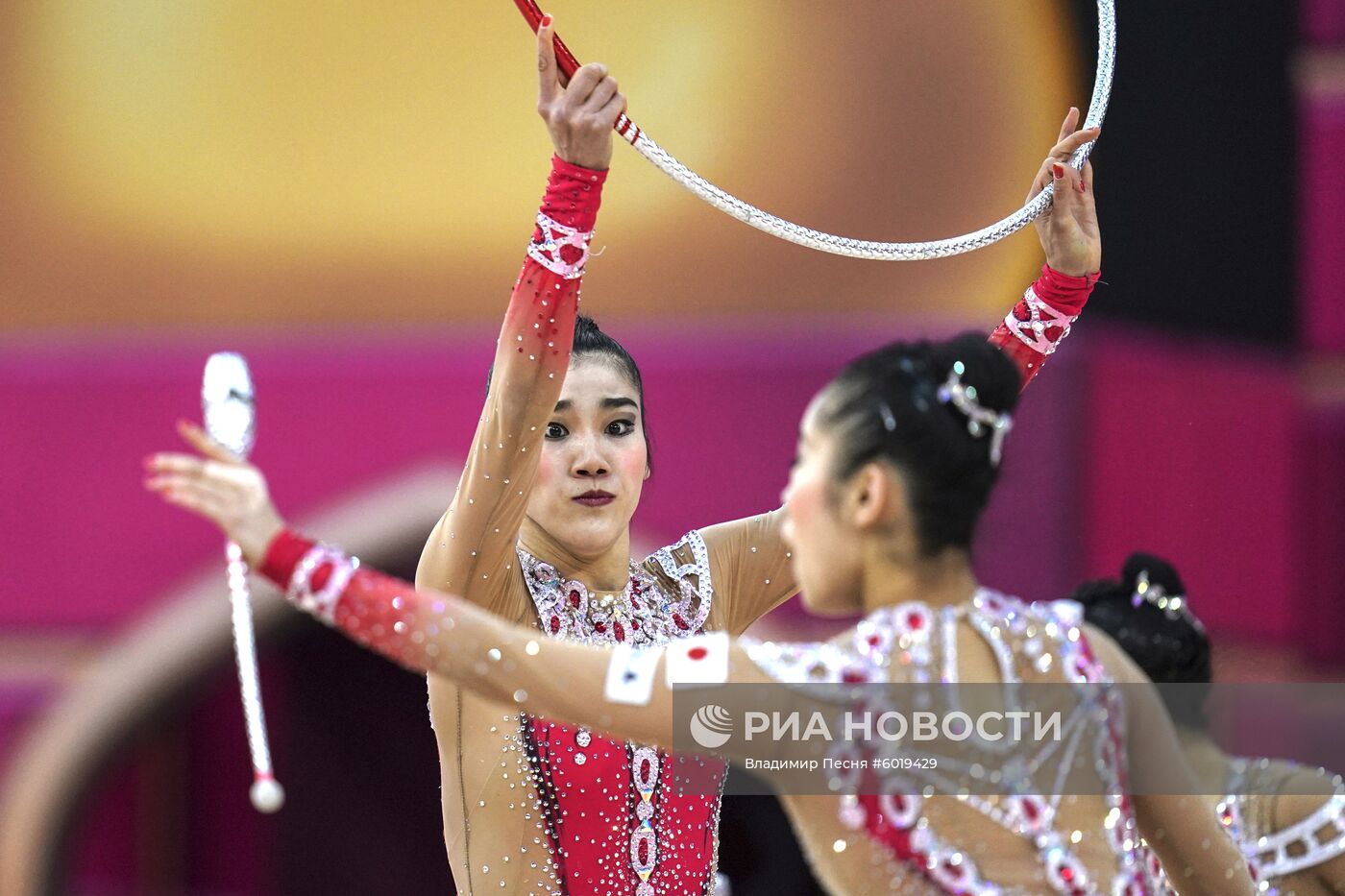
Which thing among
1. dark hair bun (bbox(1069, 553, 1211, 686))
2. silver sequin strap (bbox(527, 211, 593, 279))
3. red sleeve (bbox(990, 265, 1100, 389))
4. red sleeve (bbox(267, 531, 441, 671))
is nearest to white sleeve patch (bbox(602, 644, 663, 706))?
red sleeve (bbox(267, 531, 441, 671))

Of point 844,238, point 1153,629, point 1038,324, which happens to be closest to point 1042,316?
point 1038,324

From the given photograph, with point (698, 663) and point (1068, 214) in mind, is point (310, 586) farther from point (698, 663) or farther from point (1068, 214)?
point (1068, 214)

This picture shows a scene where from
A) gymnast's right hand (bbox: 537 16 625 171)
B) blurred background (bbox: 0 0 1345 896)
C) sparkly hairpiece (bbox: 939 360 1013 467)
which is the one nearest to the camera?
sparkly hairpiece (bbox: 939 360 1013 467)

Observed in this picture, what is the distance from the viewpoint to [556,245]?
2072mm

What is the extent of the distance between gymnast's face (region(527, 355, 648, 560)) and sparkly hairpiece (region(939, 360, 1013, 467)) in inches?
25.1

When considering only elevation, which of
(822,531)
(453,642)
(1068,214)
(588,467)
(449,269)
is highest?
(449,269)

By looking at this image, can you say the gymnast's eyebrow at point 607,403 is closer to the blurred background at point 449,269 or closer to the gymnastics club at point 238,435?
the gymnastics club at point 238,435

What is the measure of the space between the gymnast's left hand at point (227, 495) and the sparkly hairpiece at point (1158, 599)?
1.28 m

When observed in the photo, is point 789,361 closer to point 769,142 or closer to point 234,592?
point 769,142

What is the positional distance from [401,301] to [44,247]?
39.2 inches

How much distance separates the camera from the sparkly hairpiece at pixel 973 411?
1.77 meters

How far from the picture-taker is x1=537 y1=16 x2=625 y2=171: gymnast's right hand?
6.64 ft

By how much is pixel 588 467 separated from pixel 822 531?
0.58 meters

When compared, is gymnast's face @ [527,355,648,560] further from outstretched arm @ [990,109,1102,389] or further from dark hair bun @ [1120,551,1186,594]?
dark hair bun @ [1120,551,1186,594]
